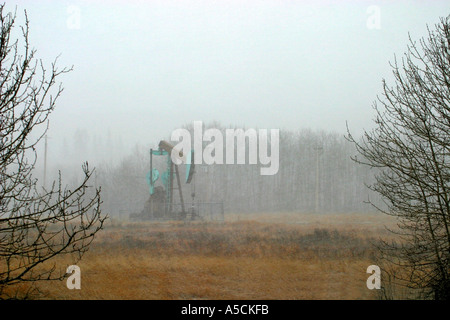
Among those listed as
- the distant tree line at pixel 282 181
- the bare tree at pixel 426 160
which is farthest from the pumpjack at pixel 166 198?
the bare tree at pixel 426 160

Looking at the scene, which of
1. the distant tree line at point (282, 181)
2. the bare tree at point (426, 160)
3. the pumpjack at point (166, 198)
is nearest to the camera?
the bare tree at point (426, 160)

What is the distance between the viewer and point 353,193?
41156 millimetres

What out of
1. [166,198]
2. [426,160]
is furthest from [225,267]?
[166,198]

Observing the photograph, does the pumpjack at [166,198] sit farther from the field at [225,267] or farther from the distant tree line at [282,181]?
the field at [225,267]

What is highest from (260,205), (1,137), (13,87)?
(13,87)

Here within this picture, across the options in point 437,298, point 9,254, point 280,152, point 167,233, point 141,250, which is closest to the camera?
point 9,254

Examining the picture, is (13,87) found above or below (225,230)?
above

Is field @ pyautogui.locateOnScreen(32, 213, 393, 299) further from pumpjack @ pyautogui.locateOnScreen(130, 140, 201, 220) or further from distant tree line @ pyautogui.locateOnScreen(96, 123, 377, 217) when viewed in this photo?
distant tree line @ pyautogui.locateOnScreen(96, 123, 377, 217)

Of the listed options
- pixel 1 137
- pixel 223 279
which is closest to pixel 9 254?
pixel 1 137

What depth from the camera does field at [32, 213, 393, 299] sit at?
823 cm

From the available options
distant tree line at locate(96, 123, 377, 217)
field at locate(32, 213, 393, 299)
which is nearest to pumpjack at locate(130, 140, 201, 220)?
distant tree line at locate(96, 123, 377, 217)

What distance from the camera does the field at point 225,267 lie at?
324 inches
